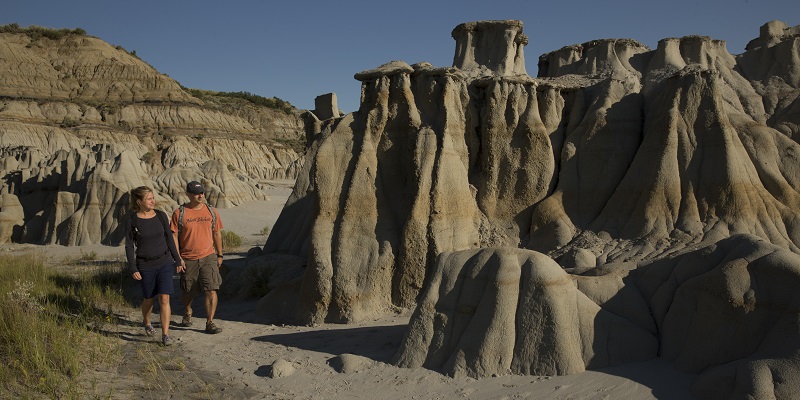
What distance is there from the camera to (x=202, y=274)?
6941 millimetres

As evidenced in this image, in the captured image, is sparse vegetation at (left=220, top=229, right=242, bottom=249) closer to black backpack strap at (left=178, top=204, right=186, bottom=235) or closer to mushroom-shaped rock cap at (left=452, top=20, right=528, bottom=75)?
mushroom-shaped rock cap at (left=452, top=20, right=528, bottom=75)

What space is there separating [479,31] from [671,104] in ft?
28.0

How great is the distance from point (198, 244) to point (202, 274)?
0.41m

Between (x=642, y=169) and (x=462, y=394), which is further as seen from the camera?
(x=642, y=169)

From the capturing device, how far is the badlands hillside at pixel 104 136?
1814 cm

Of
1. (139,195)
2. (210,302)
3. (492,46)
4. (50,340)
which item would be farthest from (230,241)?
(50,340)

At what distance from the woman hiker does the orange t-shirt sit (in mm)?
428

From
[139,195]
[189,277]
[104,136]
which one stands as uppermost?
[104,136]

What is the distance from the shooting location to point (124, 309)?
27.2 feet

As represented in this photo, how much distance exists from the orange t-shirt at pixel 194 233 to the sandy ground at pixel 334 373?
1101 mm

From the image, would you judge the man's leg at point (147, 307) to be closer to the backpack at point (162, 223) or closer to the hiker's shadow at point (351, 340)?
the backpack at point (162, 223)

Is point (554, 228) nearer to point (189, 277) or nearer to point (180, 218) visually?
point (189, 277)

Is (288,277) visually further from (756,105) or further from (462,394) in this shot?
(756,105)

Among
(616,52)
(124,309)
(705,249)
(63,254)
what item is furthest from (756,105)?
(63,254)
